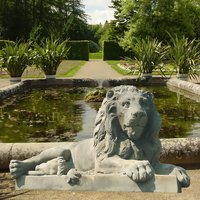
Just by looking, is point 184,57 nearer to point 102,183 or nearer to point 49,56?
point 49,56

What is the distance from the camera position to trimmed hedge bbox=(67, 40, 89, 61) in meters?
45.2

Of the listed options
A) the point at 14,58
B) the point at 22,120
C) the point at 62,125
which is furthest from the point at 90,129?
the point at 14,58

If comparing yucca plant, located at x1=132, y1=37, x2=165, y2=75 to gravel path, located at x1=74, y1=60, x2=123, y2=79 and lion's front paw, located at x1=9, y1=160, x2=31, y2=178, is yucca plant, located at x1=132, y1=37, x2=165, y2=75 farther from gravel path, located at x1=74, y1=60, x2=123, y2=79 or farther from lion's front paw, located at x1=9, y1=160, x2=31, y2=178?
lion's front paw, located at x1=9, y1=160, x2=31, y2=178

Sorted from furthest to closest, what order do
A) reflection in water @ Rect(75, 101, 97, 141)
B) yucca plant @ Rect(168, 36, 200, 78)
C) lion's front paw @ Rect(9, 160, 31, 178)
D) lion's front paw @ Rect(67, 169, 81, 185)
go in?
yucca plant @ Rect(168, 36, 200, 78) → reflection in water @ Rect(75, 101, 97, 141) → lion's front paw @ Rect(9, 160, 31, 178) → lion's front paw @ Rect(67, 169, 81, 185)

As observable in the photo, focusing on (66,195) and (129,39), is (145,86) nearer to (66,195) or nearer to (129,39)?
(66,195)

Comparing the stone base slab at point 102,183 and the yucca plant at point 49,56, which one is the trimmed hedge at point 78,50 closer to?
the yucca plant at point 49,56

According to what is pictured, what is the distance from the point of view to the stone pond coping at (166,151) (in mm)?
5820

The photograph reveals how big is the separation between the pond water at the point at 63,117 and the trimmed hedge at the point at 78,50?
1229 inches

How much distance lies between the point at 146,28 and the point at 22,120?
30854mm

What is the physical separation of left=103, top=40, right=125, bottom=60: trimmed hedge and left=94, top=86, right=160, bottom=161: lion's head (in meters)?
43.4

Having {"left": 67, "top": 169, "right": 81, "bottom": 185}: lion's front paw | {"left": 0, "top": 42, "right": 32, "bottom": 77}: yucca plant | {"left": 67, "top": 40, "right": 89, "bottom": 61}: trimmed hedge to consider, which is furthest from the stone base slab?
{"left": 67, "top": 40, "right": 89, "bottom": 61}: trimmed hedge

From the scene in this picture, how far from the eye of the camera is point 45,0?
196 ft

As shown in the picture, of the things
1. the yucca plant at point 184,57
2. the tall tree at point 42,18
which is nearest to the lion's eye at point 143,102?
the yucca plant at point 184,57

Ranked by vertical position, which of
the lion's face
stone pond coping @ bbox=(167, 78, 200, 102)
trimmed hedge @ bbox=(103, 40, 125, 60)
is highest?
the lion's face
